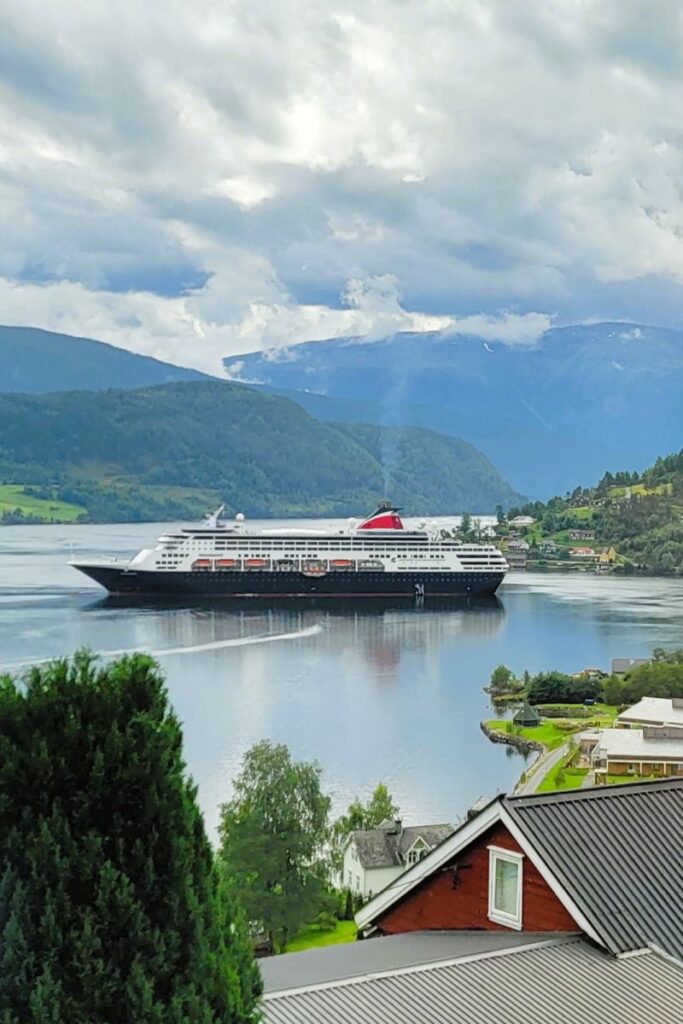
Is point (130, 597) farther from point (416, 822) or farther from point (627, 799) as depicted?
point (627, 799)

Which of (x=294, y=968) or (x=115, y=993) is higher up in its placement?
(x=115, y=993)

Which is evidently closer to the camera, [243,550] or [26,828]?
[26,828]

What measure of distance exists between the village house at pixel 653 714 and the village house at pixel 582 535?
6480 centimetres

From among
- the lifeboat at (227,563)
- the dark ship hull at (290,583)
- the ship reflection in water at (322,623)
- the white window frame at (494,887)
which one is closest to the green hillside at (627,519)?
the dark ship hull at (290,583)

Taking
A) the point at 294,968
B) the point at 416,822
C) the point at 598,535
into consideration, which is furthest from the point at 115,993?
the point at 598,535

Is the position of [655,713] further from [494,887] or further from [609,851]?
[609,851]

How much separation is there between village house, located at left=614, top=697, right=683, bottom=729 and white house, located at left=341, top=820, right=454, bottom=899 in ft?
35.1

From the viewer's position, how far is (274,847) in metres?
13.5

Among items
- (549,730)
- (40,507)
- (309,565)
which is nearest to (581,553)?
(309,565)

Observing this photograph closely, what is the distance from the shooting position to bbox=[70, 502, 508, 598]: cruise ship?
55594 millimetres

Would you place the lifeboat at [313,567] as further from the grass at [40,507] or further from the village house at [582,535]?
the grass at [40,507]

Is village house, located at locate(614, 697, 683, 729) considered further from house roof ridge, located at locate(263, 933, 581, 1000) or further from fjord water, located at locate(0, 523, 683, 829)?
house roof ridge, located at locate(263, 933, 581, 1000)

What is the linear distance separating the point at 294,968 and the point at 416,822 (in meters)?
14.3

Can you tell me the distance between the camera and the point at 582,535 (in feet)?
307
